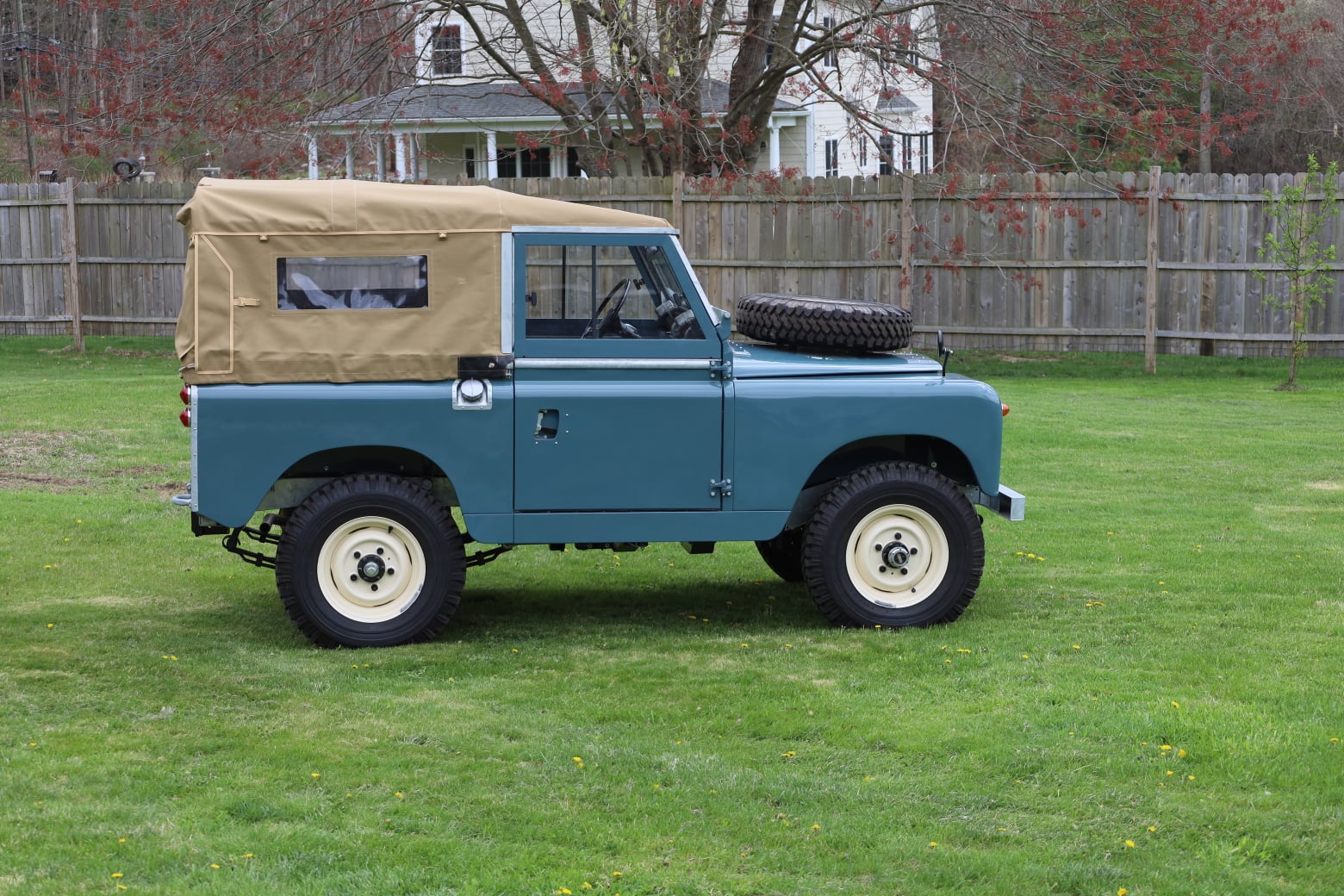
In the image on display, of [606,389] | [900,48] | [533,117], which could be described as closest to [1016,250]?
[900,48]

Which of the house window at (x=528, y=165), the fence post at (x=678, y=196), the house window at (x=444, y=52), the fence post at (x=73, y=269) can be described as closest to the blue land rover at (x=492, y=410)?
the house window at (x=444, y=52)

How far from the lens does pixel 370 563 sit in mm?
7281

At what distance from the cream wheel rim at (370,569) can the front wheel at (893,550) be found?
6.51 ft

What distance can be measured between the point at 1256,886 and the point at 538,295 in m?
4.32

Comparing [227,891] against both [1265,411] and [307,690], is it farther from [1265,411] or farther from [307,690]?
[1265,411]

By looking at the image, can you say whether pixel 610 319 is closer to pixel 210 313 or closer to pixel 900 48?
pixel 210 313

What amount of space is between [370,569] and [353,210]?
1.72m

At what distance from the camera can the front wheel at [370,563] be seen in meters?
7.21

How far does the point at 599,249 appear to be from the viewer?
746 centimetres

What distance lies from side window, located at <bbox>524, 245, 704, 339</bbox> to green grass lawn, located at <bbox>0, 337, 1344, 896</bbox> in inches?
61.7

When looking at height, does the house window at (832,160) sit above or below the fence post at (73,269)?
above

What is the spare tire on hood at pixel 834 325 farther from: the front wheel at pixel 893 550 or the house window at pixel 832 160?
the house window at pixel 832 160

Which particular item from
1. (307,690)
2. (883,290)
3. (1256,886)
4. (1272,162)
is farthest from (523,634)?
(1272,162)

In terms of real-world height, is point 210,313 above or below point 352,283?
below
